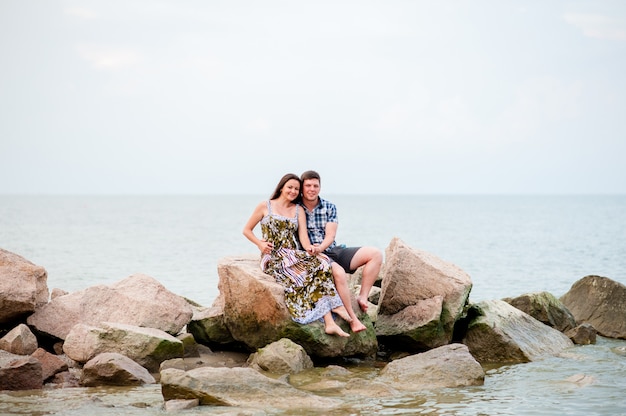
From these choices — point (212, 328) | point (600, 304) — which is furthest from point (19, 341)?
point (600, 304)

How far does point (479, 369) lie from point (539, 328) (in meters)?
Answer: 3.03

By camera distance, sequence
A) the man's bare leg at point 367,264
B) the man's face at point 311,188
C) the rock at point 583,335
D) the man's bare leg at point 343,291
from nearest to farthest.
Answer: the man's bare leg at point 343,291 → the man's face at point 311,188 → the man's bare leg at point 367,264 → the rock at point 583,335

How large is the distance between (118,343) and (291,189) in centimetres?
336

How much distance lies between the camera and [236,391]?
8.81 meters

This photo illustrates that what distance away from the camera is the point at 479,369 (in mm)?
10156

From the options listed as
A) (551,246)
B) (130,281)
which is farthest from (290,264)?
(551,246)

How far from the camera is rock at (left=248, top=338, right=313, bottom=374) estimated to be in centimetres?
1027

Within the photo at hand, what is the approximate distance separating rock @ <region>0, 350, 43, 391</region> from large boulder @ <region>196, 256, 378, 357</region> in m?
2.85

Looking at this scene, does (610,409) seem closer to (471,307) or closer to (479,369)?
(479,369)

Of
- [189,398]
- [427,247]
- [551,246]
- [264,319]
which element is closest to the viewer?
[189,398]

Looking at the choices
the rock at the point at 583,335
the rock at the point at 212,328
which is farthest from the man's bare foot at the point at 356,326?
the rock at the point at 583,335

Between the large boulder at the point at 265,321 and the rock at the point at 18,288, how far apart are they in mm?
2759

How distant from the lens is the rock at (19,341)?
10344 millimetres

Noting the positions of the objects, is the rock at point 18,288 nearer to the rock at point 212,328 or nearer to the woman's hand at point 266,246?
the rock at point 212,328
